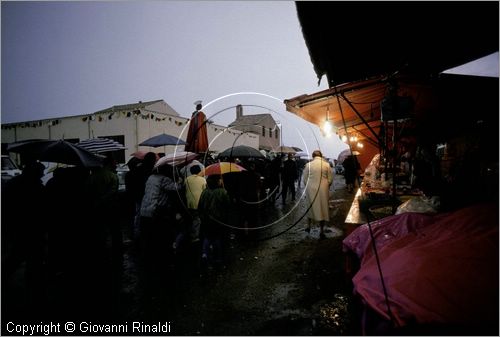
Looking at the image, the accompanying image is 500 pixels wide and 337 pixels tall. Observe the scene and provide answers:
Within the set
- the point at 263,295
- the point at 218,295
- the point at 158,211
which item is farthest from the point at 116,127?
the point at 263,295

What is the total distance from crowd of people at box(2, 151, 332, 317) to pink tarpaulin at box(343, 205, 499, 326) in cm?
342

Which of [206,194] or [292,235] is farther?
[292,235]

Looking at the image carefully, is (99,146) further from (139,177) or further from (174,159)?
(174,159)

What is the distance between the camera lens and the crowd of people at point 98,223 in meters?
4.05

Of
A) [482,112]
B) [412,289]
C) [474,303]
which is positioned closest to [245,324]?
[412,289]

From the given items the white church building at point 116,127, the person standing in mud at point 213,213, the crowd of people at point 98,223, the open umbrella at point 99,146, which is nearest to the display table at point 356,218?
the crowd of people at point 98,223

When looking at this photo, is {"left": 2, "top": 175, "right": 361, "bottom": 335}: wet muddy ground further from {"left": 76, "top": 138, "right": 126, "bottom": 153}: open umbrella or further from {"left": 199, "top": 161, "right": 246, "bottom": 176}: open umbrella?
{"left": 76, "top": 138, "right": 126, "bottom": 153}: open umbrella

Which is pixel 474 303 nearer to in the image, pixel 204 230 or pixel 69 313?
pixel 204 230

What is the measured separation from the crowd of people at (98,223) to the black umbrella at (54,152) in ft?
0.82

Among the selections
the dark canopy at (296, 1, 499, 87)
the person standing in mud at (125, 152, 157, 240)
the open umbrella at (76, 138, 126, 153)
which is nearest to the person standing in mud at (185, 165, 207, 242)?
the person standing in mud at (125, 152, 157, 240)

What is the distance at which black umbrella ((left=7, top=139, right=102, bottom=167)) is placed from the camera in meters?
5.11

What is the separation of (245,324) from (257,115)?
52442 millimetres

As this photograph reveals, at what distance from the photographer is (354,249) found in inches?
135

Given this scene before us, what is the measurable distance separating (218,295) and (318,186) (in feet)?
14.1
